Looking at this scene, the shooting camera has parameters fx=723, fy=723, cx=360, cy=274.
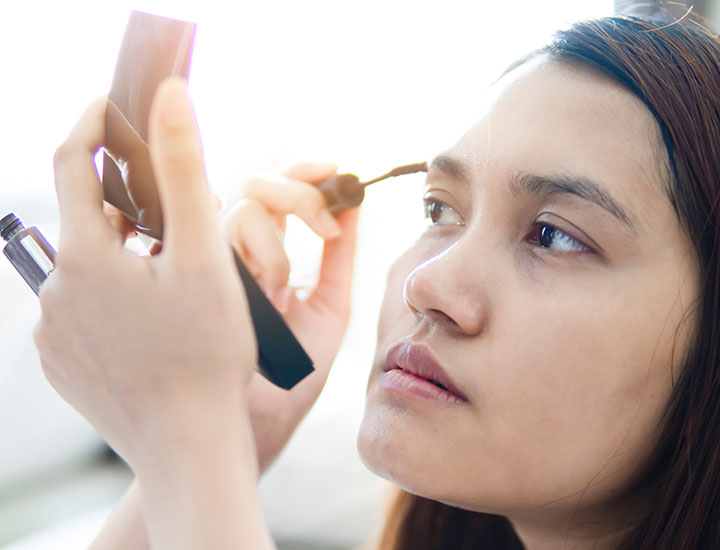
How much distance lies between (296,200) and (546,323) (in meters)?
0.29

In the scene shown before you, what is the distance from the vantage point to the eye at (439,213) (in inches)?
32.1

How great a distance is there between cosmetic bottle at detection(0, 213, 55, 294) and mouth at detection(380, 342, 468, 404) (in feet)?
1.03

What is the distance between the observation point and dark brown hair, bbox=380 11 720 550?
0.68m

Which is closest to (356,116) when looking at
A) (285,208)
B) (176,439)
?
(285,208)

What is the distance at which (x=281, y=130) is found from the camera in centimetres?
133

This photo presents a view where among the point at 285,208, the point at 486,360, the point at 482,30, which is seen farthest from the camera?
the point at 482,30

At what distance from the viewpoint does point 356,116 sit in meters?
1.38

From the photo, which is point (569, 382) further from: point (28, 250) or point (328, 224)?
point (28, 250)

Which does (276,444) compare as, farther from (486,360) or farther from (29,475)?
(29,475)

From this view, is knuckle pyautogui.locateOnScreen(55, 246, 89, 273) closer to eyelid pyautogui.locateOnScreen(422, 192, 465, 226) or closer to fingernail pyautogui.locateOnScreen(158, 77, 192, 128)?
fingernail pyautogui.locateOnScreen(158, 77, 192, 128)

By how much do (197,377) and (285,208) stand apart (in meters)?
0.35

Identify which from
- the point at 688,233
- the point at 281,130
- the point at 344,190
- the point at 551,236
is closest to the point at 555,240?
the point at 551,236

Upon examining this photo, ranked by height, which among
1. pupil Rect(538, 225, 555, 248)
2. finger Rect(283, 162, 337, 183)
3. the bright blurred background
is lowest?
pupil Rect(538, 225, 555, 248)

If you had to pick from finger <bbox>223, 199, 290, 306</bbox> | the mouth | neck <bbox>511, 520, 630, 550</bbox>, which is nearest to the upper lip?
the mouth
